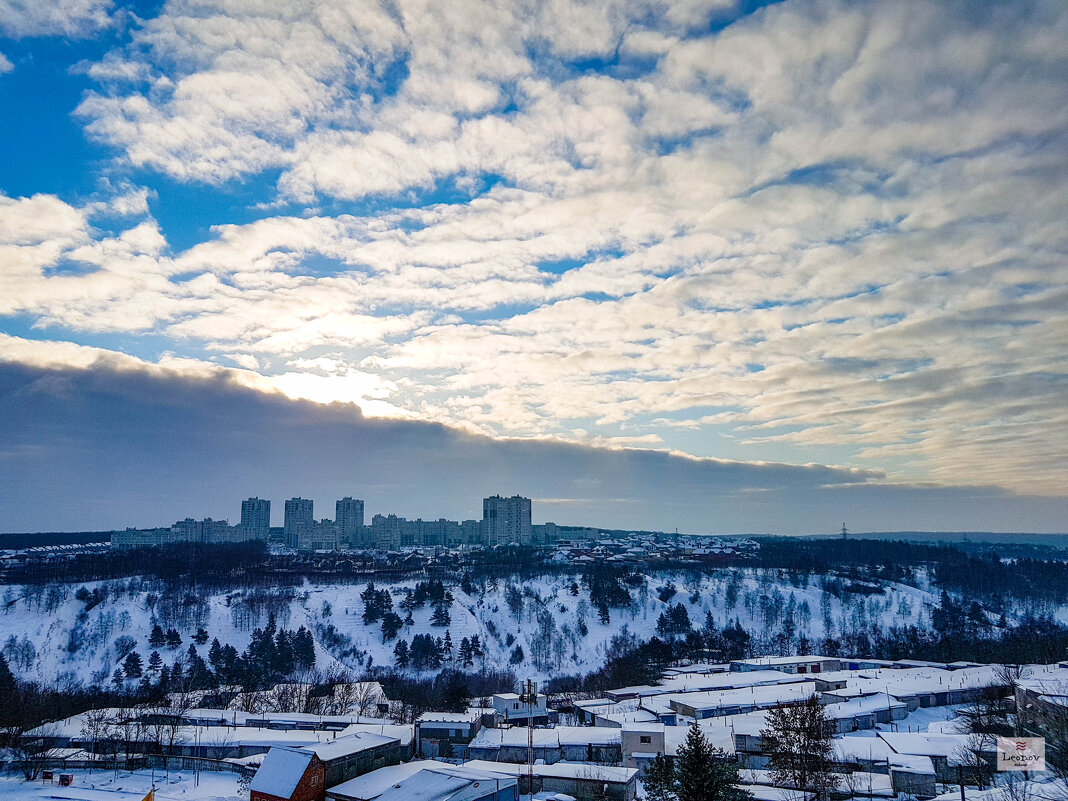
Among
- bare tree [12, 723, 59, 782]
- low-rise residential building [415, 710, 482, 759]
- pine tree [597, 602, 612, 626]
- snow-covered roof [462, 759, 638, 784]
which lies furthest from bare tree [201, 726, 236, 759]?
pine tree [597, 602, 612, 626]

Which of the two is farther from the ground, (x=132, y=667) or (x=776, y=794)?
(x=776, y=794)

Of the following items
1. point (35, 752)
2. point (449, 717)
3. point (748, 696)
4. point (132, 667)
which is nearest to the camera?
point (35, 752)

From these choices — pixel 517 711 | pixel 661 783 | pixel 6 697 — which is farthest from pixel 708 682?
pixel 6 697

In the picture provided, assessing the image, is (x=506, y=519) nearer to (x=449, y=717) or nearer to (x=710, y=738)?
(x=449, y=717)

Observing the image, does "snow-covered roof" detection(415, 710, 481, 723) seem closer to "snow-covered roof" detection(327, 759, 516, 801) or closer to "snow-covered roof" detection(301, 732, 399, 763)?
"snow-covered roof" detection(301, 732, 399, 763)

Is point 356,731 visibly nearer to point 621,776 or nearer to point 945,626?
point 621,776

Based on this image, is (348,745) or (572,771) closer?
(572,771)

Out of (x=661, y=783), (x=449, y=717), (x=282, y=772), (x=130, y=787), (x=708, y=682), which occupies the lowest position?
(x=708, y=682)
